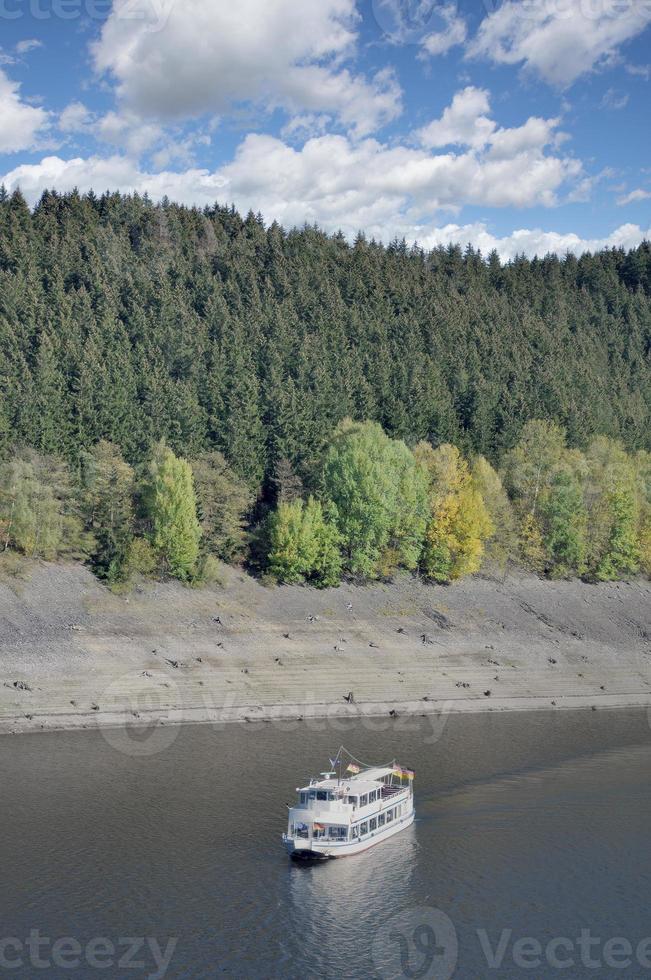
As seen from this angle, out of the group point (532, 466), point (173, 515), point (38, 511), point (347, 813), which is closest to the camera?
point (347, 813)

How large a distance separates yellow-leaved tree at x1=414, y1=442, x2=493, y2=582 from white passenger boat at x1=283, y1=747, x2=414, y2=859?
1811 inches

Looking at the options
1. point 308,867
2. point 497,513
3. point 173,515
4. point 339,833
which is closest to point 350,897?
point 308,867

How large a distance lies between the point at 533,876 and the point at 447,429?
3126 inches

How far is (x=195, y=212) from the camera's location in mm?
165750

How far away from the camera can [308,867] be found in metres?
45.5

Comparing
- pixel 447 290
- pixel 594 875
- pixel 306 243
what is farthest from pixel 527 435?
pixel 594 875

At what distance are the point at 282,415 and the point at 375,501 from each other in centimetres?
1616

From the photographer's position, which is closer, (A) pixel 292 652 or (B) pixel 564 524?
(A) pixel 292 652

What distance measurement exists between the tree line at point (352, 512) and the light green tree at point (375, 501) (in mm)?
155

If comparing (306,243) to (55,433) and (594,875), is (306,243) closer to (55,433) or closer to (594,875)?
(55,433)

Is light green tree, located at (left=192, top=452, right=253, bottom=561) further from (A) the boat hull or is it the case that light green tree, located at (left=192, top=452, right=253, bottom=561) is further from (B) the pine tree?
(A) the boat hull

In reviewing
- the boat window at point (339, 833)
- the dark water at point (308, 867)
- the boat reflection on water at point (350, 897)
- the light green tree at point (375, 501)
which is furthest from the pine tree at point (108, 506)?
the boat reflection on water at point (350, 897)

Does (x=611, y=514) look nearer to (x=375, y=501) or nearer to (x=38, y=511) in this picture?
(x=375, y=501)

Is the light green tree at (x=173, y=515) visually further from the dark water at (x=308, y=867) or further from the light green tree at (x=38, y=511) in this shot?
the dark water at (x=308, y=867)
